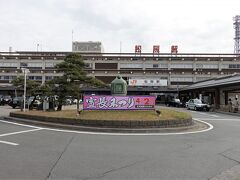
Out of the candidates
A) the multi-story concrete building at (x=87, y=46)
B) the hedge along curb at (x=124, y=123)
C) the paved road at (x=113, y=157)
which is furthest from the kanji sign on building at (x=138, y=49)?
the paved road at (x=113, y=157)

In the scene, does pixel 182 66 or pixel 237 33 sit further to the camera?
pixel 237 33

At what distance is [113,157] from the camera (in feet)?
26.4

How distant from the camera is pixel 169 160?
782cm

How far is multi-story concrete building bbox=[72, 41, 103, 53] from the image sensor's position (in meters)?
101

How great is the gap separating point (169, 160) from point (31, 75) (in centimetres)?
7818

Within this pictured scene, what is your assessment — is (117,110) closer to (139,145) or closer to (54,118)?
(54,118)

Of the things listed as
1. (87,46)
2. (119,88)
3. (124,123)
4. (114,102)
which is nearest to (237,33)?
(87,46)

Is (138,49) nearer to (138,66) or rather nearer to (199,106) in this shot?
(138,66)

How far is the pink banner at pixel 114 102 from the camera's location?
1659cm

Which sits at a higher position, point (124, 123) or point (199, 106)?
point (199, 106)

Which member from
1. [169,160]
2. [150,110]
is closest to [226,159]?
[169,160]

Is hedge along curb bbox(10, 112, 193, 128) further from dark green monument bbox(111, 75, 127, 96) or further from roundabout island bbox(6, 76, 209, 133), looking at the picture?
dark green monument bbox(111, 75, 127, 96)

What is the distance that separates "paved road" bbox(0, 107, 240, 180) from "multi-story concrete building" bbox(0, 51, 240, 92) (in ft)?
219

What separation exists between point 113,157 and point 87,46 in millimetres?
95881
